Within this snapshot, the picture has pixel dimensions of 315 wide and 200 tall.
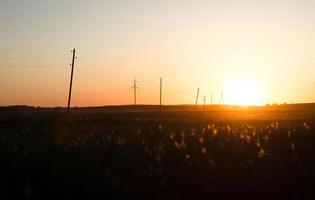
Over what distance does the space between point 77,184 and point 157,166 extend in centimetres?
155

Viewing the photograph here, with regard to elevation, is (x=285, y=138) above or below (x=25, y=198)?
above

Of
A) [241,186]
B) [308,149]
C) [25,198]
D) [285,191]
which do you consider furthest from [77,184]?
[308,149]

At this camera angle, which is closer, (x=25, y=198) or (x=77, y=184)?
(x=25, y=198)

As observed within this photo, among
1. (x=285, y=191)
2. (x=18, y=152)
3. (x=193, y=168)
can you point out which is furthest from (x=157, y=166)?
(x=18, y=152)

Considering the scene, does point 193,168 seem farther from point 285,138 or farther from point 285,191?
point 285,138

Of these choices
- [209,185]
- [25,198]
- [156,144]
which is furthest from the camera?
[156,144]

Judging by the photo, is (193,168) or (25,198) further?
(193,168)

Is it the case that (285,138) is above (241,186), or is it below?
above

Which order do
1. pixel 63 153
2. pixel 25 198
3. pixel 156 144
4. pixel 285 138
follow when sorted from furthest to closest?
pixel 285 138
pixel 156 144
pixel 63 153
pixel 25 198

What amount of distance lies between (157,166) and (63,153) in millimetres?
2658

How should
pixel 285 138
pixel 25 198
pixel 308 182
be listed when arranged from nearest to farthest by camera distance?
1. pixel 25 198
2. pixel 308 182
3. pixel 285 138

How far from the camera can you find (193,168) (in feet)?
35.4

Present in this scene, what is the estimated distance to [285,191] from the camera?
1053cm

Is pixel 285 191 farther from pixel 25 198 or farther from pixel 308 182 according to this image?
pixel 25 198
